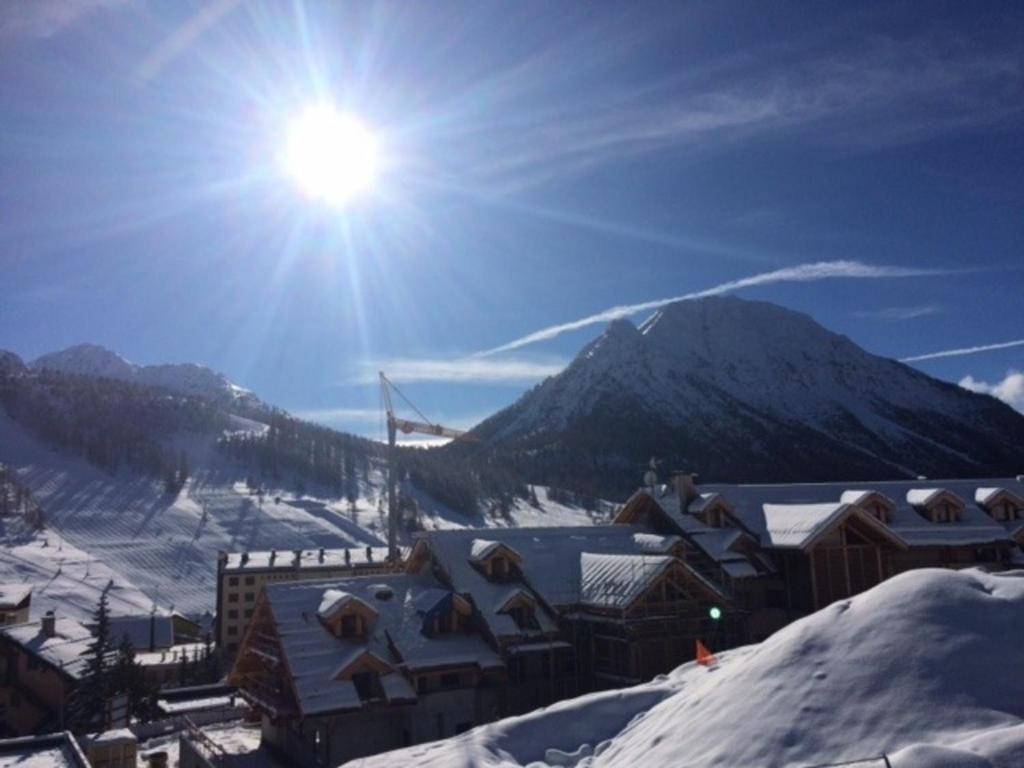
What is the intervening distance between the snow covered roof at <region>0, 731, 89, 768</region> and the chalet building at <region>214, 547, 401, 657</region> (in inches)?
2247

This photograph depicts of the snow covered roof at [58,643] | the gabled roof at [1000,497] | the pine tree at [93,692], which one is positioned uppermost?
the gabled roof at [1000,497]

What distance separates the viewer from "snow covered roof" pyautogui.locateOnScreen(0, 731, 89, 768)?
21.0 meters

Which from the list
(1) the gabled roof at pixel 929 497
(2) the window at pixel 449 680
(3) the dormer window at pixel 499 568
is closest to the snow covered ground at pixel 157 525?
(3) the dormer window at pixel 499 568

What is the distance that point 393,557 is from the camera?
76.1 metres

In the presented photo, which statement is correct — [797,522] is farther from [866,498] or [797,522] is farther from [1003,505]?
[1003,505]

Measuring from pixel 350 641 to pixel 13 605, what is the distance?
36.2 metres

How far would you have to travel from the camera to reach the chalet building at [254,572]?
8294cm

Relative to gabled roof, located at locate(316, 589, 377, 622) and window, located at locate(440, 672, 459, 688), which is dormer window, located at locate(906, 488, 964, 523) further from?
gabled roof, located at locate(316, 589, 377, 622)

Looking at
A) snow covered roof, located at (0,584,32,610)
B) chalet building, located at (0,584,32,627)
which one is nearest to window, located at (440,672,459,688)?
chalet building, located at (0,584,32,627)

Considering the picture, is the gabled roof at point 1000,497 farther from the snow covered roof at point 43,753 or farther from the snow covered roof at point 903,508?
the snow covered roof at point 43,753

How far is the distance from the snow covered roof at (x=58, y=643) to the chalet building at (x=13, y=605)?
6.99 metres

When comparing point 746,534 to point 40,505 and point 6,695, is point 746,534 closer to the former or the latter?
point 6,695

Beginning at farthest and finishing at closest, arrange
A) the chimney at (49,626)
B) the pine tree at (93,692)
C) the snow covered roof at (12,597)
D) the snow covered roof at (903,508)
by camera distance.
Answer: the snow covered roof at (12,597), the chimney at (49,626), the snow covered roof at (903,508), the pine tree at (93,692)

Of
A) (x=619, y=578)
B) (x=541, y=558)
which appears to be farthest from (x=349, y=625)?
(x=619, y=578)
